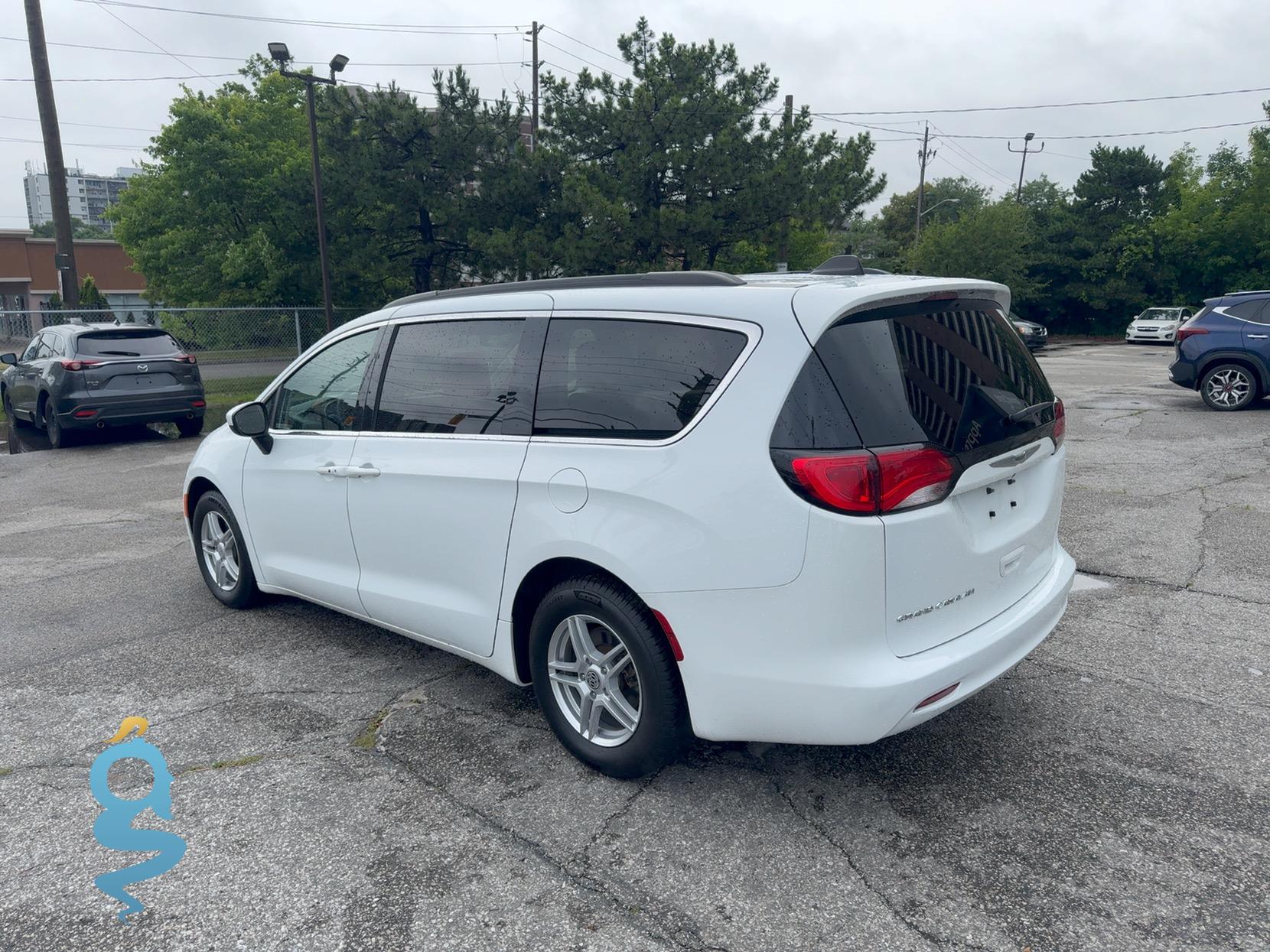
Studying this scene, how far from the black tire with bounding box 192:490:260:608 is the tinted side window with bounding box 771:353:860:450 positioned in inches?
136

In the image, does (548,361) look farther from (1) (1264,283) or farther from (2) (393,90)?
(1) (1264,283)

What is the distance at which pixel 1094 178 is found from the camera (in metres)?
46.3

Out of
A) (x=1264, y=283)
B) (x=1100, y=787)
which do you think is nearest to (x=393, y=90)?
(x=1100, y=787)

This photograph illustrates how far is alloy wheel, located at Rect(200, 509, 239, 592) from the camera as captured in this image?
5199mm

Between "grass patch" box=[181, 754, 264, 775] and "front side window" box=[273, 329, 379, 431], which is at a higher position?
"front side window" box=[273, 329, 379, 431]

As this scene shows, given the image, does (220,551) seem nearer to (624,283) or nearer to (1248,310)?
(624,283)

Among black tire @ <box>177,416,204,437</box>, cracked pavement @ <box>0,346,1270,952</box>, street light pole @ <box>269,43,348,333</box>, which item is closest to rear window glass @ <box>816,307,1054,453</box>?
cracked pavement @ <box>0,346,1270,952</box>

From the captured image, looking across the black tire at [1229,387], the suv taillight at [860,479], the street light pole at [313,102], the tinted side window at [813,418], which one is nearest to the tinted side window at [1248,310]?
the black tire at [1229,387]

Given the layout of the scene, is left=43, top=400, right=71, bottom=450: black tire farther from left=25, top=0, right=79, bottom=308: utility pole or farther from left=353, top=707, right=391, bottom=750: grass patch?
left=353, top=707, right=391, bottom=750: grass patch

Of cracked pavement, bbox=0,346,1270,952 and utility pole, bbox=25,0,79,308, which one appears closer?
cracked pavement, bbox=0,346,1270,952

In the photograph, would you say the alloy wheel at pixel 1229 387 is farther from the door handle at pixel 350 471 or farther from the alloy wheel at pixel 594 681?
the door handle at pixel 350 471

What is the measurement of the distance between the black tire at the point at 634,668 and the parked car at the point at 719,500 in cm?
A: 1

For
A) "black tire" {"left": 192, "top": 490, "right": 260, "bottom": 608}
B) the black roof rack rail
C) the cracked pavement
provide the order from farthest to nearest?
"black tire" {"left": 192, "top": 490, "right": 260, "bottom": 608}, the black roof rack rail, the cracked pavement

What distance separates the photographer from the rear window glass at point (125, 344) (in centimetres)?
1201
